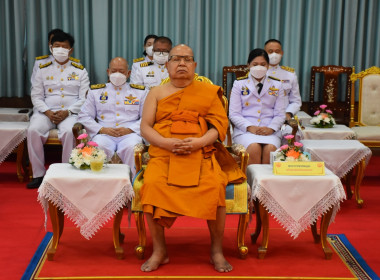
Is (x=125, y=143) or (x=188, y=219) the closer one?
(x=188, y=219)

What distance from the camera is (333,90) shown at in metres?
7.18

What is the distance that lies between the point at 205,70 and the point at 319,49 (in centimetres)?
141

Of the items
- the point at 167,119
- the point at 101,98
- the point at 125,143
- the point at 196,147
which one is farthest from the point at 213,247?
A: the point at 101,98

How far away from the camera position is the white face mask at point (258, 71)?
5514mm

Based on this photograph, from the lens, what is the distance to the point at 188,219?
15.8ft

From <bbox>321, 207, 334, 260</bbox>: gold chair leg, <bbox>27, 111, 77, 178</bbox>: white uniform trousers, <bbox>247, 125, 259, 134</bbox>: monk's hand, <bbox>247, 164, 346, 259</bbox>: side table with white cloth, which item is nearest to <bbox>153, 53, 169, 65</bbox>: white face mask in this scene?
<bbox>27, 111, 77, 178</bbox>: white uniform trousers

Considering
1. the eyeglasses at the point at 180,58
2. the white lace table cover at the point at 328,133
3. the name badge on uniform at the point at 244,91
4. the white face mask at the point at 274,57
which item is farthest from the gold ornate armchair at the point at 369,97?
the eyeglasses at the point at 180,58

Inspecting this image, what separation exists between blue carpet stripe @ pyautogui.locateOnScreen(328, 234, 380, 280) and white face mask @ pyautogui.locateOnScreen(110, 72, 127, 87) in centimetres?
237

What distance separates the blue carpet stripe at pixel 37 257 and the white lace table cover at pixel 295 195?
1.49m

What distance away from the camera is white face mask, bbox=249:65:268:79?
5514 mm

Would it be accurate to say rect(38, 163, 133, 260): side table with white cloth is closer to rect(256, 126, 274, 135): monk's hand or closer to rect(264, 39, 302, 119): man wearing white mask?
rect(256, 126, 274, 135): monk's hand

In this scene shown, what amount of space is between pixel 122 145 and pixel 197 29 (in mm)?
2322

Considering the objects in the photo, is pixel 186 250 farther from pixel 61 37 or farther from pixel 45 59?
pixel 45 59

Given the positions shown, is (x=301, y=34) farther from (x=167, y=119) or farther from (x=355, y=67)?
(x=167, y=119)
